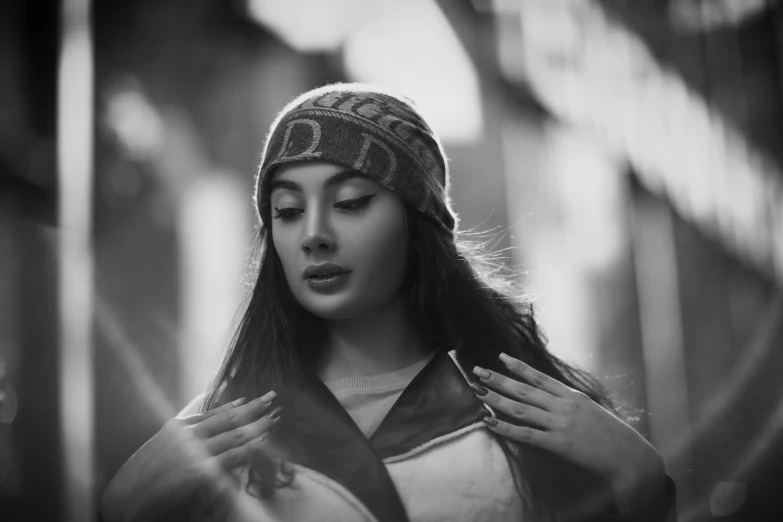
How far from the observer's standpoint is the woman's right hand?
3.34 feet

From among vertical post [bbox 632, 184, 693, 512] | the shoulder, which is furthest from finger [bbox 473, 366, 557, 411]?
vertical post [bbox 632, 184, 693, 512]

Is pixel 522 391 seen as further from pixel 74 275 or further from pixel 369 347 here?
pixel 74 275

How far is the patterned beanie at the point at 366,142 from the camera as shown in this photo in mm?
1092

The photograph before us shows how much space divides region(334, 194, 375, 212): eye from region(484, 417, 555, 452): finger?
0.43m

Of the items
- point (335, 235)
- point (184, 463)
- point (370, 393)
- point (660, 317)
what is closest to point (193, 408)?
point (184, 463)

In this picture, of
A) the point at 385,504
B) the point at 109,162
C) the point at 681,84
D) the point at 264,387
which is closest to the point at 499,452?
the point at 385,504

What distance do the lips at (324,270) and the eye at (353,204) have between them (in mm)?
103

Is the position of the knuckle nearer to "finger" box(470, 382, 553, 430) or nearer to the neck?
"finger" box(470, 382, 553, 430)

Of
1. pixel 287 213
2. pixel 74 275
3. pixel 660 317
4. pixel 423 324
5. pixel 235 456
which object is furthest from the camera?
pixel 660 317

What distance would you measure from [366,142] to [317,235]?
192 millimetres

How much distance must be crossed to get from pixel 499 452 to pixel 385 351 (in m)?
0.28

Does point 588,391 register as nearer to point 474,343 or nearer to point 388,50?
point 474,343

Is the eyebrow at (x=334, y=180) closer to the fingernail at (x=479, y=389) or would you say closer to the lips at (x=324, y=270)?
the lips at (x=324, y=270)

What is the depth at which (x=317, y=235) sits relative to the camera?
41.4 inches
